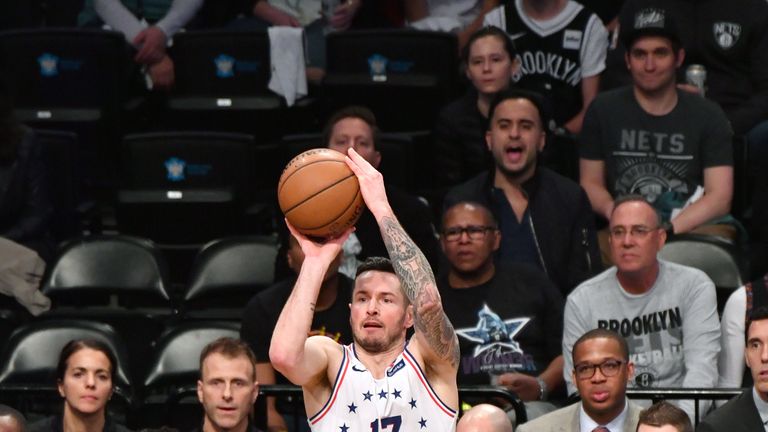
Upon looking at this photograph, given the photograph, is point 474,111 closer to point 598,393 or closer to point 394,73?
point 394,73

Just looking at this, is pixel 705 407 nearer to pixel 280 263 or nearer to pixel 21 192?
pixel 280 263

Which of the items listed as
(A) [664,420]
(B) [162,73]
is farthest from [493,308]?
(B) [162,73]

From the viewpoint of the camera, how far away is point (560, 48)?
10164mm

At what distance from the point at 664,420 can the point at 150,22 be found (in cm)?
572

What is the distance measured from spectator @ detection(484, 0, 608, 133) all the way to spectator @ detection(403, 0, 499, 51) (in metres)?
0.68

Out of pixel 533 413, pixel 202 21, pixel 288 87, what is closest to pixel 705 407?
pixel 533 413

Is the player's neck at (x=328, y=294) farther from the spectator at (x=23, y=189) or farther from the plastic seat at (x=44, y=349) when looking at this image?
the spectator at (x=23, y=189)

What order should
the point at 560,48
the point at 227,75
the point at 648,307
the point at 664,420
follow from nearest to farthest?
the point at 664,420 → the point at 648,307 → the point at 560,48 → the point at 227,75

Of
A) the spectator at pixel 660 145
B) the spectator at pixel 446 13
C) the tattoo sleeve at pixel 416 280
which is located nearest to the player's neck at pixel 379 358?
the tattoo sleeve at pixel 416 280

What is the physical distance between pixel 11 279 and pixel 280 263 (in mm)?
1605

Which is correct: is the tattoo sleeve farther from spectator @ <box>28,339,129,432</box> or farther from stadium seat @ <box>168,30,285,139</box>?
stadium seat @ <box>168,30,285,139</box>

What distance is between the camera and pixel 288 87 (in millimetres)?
10266

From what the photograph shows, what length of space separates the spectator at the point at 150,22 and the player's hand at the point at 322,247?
502 centimetres

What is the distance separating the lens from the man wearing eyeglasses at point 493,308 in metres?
8.05
